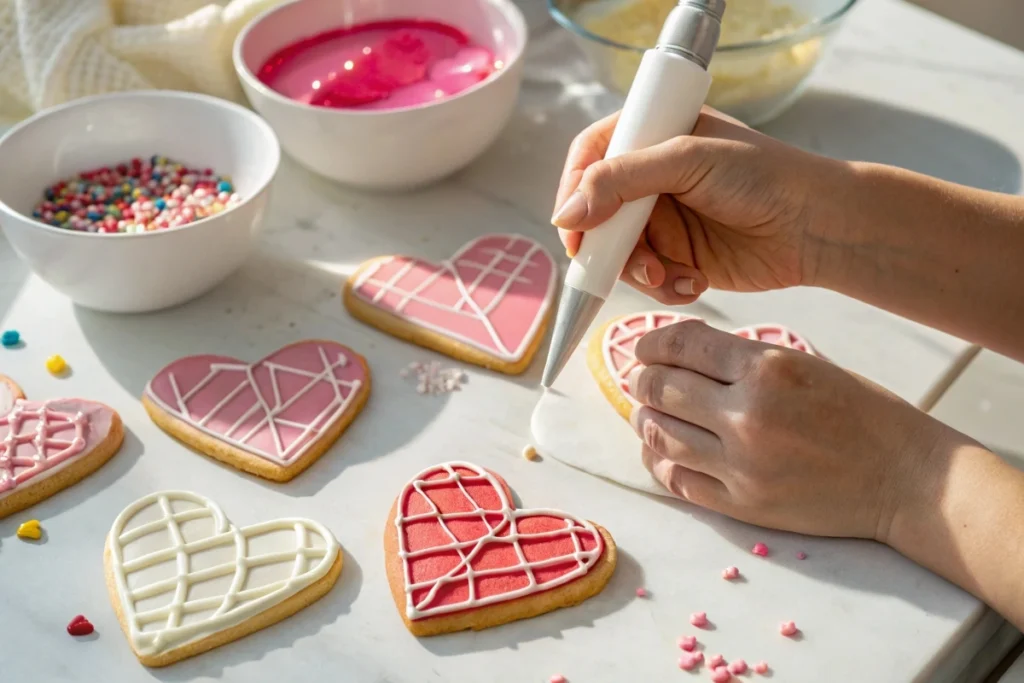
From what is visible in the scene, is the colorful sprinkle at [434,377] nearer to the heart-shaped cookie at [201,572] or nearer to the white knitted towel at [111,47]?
the heart-shaped cookie at [201,572]

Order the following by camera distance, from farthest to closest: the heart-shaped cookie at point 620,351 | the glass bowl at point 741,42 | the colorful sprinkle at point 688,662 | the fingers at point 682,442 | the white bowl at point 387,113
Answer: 1. the glass bowl at point 741,42
2. the white bowl at point 387,113
3. the heart-shaped cookie at point 620,351
4. the fingers at point 682,442
5. the colorful sprinkle at point 688,662

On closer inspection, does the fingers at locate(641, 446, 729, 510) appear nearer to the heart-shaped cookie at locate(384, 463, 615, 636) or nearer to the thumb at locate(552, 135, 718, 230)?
the heart-shaped cookie at locate(384, 463, 615, 636)

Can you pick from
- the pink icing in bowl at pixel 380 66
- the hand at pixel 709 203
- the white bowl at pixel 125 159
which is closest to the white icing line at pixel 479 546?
the hand at pixel 709 203

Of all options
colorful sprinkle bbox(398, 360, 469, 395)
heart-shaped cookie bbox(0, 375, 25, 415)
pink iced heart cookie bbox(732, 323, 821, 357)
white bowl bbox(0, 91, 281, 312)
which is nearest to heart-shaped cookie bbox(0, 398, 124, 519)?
heart-shaped cookie bbox(0, 375, 25, 415)

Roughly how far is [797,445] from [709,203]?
0.23 meters

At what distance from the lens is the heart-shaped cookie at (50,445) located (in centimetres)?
89

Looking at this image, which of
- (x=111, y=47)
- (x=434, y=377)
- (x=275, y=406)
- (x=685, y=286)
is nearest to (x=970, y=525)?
(x=685, y=286)

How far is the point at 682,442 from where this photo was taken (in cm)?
88

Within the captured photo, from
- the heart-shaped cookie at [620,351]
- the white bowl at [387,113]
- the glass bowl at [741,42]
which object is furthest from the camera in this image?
the glass bowl at [741,42]

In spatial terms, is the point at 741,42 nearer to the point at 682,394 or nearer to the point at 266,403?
the point at 682,394

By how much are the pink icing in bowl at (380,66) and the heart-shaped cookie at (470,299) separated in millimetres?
204

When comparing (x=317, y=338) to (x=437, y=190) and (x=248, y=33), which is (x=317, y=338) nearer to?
(x=437, y=190)

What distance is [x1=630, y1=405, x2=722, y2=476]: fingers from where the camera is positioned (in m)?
0.87

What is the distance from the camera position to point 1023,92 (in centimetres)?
142
